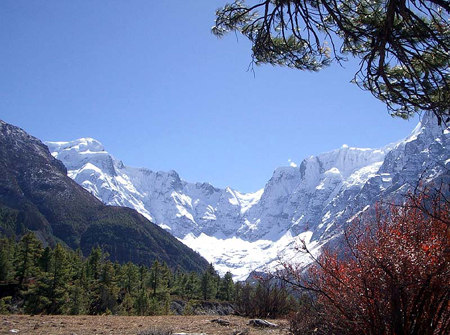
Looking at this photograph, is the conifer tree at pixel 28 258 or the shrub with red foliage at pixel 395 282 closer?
the shrub with red foliage at pixel 395 282

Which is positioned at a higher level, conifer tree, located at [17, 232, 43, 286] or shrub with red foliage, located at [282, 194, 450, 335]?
conifer tree, located at [17, 232, 43, 286]

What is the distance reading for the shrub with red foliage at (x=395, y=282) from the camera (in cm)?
415

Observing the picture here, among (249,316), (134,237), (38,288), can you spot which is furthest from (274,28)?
(134,237)

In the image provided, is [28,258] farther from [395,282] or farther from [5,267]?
→ [395,282]

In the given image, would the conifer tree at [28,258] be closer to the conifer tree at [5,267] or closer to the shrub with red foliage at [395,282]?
the conifer tree at [5,267]

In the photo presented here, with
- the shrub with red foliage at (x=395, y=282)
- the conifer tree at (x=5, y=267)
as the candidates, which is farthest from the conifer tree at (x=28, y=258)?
the shrub with red foliage at (x=395, y=282)

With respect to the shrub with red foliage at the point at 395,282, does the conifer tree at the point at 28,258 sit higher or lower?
higher

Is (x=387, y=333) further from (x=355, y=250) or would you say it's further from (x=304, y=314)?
(x=304, y=314)

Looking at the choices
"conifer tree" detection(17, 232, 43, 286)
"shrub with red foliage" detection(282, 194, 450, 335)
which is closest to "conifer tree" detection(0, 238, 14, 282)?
"conifer tree" detection(17, 232, 43, 286)

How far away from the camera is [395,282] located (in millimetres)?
4172

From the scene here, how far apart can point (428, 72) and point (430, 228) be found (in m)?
3.35

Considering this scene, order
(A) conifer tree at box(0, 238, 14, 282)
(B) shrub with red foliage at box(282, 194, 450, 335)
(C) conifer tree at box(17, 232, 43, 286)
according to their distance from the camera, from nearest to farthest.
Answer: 1. (B) shrub with red foliage at box(282, 194, 450, 335)
2. (C) conifer tree at box(17, 232, 43, 286)
3. (A) conifer tree at box(0, 238, 14, 282)

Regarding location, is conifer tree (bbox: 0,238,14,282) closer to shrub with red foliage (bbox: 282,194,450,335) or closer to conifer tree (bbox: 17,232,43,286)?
conifer tree (bbox: 17,232,43,286)

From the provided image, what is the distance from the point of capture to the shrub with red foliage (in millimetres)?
4152
